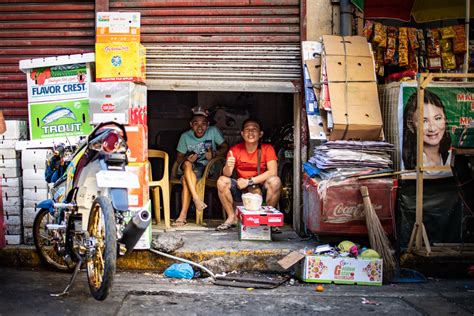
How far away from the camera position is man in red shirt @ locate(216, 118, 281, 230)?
303 inches

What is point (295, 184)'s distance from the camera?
7570 millimetres

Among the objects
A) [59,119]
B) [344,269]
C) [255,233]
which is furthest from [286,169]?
[59,119]

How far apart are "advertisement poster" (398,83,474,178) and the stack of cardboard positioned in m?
0.30

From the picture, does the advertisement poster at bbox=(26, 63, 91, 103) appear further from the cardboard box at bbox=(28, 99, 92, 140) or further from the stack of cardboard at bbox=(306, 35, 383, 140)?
the stack of cardboard at bbox=(306, 35, 383, 140)

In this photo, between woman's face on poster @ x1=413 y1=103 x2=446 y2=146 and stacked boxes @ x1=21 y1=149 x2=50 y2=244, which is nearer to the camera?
woman's face on poster @ x1=413 y1=103 x2=446 y2=146

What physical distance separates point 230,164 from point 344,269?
7.35 ft

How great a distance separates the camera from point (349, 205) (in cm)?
646

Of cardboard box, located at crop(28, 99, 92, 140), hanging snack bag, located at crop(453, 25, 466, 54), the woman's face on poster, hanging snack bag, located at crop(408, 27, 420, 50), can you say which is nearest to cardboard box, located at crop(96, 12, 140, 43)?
cardboard box, located at crop(28, 99, 92, 140)

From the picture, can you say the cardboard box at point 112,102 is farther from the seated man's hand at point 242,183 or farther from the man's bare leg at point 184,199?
the man's bare leg at point 184,199

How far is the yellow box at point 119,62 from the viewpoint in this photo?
22.1ft

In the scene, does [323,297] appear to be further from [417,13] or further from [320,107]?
[417,13]

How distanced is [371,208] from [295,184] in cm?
145

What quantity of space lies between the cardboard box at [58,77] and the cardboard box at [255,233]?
227 centimetres

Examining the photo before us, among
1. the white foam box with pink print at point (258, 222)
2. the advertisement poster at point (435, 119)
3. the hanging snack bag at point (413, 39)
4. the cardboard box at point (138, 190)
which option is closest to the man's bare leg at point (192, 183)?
the white foam box with pink print at point (258, 222)
